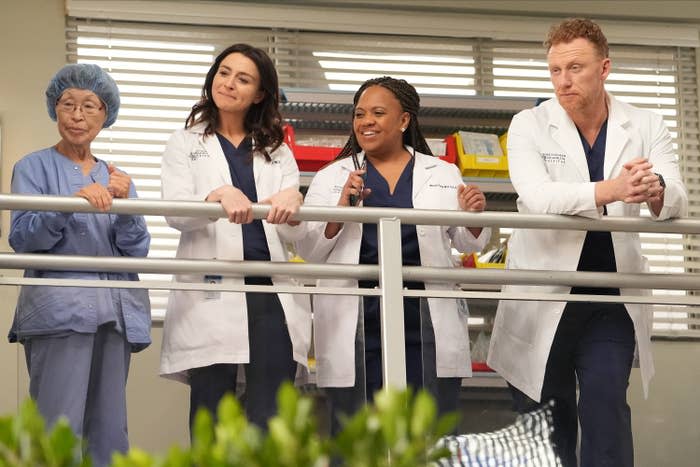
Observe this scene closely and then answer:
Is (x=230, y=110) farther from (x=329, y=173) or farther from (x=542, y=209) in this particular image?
(x=542, y=209)

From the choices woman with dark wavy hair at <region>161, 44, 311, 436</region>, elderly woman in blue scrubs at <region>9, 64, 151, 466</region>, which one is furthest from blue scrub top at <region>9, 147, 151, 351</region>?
woman with dark wavy hair at <region>161, 44, 311, 436</region>

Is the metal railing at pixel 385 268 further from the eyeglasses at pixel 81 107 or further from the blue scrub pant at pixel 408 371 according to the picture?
the eyeglasses at pixel 81 107

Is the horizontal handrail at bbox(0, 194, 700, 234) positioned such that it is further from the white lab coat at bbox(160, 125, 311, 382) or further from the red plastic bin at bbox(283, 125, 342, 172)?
the red plastic bin at bbox(283, 125, 342, 172)

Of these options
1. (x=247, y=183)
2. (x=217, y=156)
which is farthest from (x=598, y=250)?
(x=217, y=156)

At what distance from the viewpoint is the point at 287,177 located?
132 inches

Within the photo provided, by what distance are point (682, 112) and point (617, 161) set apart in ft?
8.58

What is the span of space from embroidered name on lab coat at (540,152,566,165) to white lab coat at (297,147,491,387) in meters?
0.29

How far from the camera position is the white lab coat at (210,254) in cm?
295

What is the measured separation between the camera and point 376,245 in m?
3.19

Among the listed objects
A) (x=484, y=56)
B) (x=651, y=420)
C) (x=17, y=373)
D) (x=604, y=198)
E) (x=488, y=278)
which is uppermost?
(x=484, y=56)

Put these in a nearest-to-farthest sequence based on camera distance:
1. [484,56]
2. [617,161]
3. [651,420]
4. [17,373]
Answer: [17,373], [651,420], [617,161], [484,56]

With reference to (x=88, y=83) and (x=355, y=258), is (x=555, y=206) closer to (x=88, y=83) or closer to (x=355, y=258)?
(x=355, y=258)

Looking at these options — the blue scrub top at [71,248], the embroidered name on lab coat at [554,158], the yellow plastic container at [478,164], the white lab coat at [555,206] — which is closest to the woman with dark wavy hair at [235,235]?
the blue scrub top at [71,248]

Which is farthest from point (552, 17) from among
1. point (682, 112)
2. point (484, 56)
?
point (682, 112)
